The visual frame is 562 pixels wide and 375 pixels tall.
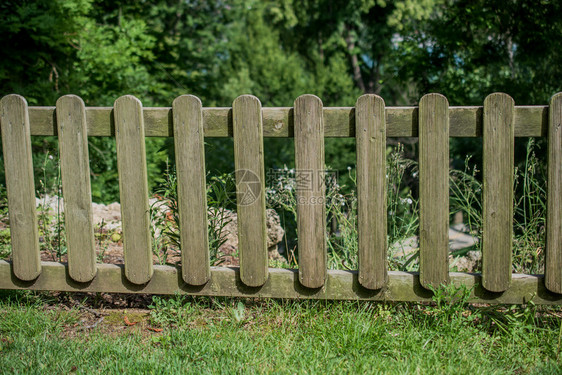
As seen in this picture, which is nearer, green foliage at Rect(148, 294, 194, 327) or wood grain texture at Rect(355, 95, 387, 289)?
wood grain texture at Rect(355, 95, 387, 289)

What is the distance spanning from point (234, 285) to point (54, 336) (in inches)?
37.8

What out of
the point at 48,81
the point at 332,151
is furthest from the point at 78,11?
the point at 332,151

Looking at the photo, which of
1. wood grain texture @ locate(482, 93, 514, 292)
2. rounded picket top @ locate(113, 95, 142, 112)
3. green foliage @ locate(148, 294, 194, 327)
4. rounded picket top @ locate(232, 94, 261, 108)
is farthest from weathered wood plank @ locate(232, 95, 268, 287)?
wood grain texture @ locate(482, 93, 514, 292)

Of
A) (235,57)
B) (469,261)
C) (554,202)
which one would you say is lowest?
(469,261)

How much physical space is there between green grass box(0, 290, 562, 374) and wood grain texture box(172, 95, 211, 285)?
224 mm

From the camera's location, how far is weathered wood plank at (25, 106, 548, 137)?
248 centimetres

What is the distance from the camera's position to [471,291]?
2.57 meters

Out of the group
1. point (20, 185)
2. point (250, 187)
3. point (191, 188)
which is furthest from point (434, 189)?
point (20, 185)

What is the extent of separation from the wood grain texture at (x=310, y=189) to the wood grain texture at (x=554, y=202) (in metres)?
1.13

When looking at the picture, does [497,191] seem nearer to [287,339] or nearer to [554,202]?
[554,202]

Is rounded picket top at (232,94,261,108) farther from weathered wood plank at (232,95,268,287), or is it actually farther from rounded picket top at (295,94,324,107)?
rounded picket top at (295,94,324,107)

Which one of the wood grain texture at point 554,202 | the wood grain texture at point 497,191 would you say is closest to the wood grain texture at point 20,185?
the wood grain texture at point 497,191

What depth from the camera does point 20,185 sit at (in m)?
2.88

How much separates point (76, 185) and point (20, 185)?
1.23 feet
